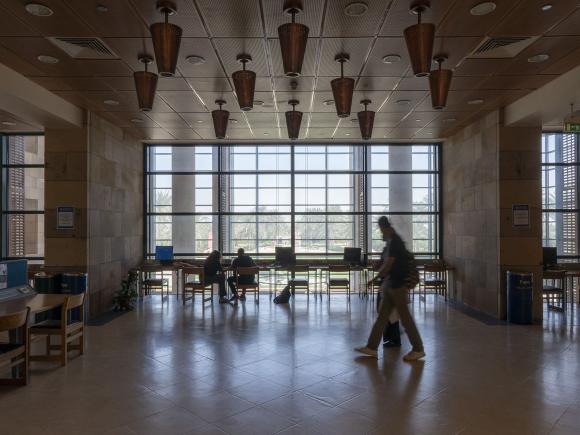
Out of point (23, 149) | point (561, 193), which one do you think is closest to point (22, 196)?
point (23, 149)

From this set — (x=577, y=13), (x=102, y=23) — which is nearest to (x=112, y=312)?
(x=102, y=23)

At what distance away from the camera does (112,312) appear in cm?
706

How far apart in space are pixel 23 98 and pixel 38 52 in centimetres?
110

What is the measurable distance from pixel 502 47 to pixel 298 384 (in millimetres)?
4031

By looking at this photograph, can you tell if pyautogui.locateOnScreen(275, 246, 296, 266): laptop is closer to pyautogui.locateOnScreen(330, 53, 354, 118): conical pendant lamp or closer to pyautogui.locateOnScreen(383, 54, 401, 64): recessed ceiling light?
pyautogui.locateOnScreen(330, 53, 354, 118): conical pendant lamp

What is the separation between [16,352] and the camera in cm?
369

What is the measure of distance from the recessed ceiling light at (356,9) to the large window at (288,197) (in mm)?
5926

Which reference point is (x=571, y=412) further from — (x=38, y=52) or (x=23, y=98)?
(x=23, y=98)

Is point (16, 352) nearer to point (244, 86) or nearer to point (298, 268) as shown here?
point (244, 86)

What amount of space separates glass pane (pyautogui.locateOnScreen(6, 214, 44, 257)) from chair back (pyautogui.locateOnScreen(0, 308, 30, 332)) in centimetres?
568

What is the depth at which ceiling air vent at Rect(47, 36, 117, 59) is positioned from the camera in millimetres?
4031

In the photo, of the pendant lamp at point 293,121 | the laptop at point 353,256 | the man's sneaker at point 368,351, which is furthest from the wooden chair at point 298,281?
the man's sneaker at point 368,351

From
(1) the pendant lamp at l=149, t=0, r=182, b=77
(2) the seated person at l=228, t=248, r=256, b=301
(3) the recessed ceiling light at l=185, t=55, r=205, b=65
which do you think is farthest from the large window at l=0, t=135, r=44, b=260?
(1) the pendant lamp at l=149, t=0, r=182, b=77

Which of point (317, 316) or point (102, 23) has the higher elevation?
point (102, 23)
